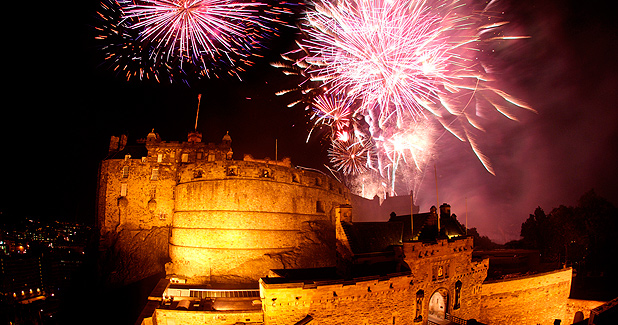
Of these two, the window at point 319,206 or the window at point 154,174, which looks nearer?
the window at point 154,174

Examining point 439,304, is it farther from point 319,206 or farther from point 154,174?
point 154,174

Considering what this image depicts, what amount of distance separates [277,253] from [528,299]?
60.3 feet

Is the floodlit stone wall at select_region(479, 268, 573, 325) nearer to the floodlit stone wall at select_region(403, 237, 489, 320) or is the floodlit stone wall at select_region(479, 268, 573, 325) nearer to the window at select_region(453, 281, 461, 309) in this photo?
the floodlit stone wall at select_region(403, 237, 489, 320)

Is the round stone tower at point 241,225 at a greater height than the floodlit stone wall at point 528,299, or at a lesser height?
greater

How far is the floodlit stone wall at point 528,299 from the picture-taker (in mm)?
20797

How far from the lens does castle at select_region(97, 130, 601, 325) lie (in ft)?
51.0

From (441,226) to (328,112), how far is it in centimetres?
1445

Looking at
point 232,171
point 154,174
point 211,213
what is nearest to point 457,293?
point 232,171

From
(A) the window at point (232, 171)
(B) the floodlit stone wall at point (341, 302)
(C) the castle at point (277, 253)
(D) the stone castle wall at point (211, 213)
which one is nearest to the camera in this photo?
(B) the floodlit stone wall at point (341, 302)

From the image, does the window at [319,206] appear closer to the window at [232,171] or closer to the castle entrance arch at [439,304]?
the window at [232,171]

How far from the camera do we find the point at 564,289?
78.1 feet

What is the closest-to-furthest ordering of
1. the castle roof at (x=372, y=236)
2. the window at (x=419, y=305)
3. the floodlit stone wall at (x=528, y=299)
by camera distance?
the window at (x=419, y=305), the castle roof at (x=372, y=236), the floodlit stone wall at (x=528, y=299)

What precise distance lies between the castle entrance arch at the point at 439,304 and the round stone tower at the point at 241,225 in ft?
25.0

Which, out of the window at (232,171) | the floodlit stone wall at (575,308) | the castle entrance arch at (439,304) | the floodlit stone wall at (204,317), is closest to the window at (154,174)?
the window at (232,171)
